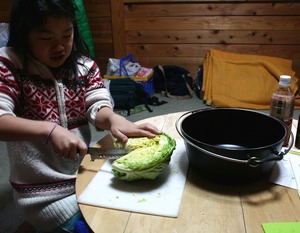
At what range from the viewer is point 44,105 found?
881 mm

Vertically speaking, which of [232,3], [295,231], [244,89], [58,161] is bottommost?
[244,89]

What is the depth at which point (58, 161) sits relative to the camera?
2.95 ft

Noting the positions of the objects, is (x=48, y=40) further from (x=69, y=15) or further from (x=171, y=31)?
(x=171, y=31)

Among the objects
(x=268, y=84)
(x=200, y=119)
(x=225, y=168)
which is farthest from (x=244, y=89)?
(x=225, y=168)

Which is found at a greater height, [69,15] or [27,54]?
[69,15]

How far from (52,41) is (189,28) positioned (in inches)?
88.7

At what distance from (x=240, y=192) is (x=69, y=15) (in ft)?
2.12

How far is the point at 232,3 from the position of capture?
2725mm

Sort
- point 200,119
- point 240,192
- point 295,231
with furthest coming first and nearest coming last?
point 200,119
point 240,192
point 295,231

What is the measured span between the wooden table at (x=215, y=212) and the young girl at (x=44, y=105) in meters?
0.21

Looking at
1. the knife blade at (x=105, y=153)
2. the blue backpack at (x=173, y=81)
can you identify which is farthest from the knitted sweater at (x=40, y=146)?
the blue backpack at (x=173, y=81)

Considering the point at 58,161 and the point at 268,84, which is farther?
the point at 268,84

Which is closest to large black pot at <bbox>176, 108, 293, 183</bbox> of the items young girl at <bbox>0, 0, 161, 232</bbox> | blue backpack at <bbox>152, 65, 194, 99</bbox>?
young girl at <bbox>0, 0, 161, 232</bbox>

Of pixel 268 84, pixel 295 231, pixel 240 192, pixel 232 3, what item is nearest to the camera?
pixel 295 231
